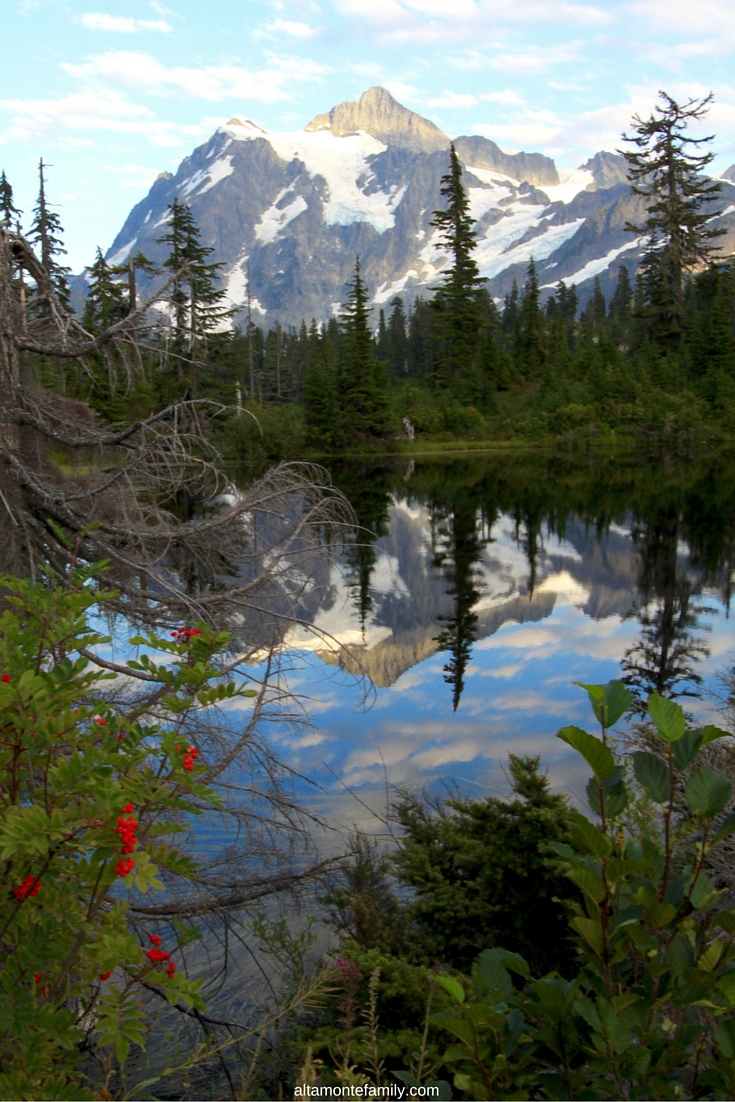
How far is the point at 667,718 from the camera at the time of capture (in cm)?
167

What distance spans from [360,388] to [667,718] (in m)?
48.5

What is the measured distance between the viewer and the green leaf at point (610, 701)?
1704 mm

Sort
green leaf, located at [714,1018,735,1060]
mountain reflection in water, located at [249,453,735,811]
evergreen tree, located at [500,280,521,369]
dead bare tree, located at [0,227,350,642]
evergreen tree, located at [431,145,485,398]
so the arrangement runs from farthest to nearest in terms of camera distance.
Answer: evergreen tree, located at [500,280,521,369] < evergreen tree, located at [431,145,485,398] < mountain reflection in water, located at [249,453,735,811] < dead bare tree, located at [0,227,350,642] < green leaf, located at [714,1018,735,1060]

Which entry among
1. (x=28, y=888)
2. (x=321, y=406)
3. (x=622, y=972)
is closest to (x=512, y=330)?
(x=321, y=406)

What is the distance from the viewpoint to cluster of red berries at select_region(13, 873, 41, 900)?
78.0 inches

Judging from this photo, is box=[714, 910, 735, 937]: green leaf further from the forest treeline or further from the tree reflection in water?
the forest treeline

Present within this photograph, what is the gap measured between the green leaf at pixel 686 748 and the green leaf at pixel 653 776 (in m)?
0.07

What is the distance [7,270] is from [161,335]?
1.26m

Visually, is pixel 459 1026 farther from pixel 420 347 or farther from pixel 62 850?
pixel 420 347

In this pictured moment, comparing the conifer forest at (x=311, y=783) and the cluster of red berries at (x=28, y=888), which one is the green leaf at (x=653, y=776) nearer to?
the conifer forest at (x=311, y=783)

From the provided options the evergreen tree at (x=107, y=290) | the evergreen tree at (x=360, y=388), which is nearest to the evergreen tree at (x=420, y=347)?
the evergreen tree at (x=360, y=388)

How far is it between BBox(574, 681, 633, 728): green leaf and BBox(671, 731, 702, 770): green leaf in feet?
0.41

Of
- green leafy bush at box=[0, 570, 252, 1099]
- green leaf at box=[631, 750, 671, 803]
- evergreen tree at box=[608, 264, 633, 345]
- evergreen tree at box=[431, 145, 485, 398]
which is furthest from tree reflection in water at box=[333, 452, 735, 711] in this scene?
evergreen tree at box=[608, 264, 633, 345]

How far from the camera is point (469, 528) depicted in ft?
80.9
